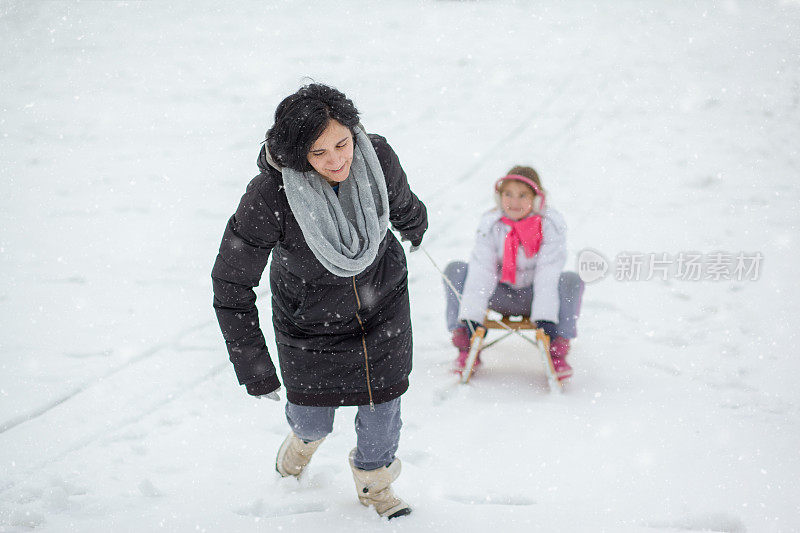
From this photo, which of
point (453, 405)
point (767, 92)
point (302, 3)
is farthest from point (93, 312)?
point (302, 3)

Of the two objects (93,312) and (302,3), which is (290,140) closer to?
(93,312)

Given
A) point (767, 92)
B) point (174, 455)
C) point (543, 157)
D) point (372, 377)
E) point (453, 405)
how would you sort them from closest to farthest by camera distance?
A: point (372, 377) → point (174, 455) → point (453, 405) → point (543, 157) → point (767, 92)

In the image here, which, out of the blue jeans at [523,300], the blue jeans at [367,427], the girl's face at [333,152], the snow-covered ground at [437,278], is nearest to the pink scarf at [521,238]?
the blue jeans at [523,300]

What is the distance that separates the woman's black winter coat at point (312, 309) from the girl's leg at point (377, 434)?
72mm

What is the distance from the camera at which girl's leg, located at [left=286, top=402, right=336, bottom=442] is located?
8.23 feet

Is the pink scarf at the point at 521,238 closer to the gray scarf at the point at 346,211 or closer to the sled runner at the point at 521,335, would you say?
the sled runner at the point at 521,335

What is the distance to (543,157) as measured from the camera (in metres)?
7.28

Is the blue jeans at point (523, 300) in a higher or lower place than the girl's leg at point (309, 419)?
higher

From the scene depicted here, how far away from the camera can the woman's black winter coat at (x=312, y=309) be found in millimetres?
2096

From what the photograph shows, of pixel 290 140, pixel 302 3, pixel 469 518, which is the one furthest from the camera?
pixel 302 3

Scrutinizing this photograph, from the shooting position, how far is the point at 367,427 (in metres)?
2.48

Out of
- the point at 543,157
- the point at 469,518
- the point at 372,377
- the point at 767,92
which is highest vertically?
the point at 767,92

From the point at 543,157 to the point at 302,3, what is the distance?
875cm


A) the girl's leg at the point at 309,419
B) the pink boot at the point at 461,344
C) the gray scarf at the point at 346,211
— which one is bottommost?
the pink boot at the point at 461,344
